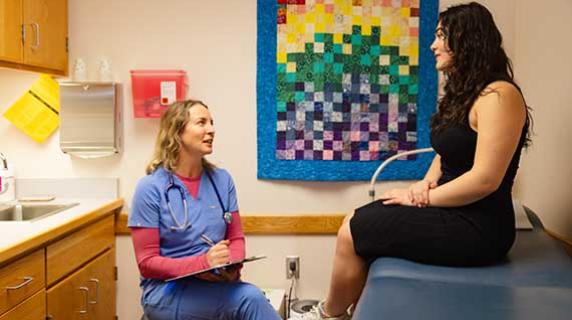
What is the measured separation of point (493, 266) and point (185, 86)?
5.79 feet

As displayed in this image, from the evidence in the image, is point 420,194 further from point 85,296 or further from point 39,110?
point 39,110

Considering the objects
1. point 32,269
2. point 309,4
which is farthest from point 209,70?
point 32,269

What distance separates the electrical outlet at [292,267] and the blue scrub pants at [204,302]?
858 millimetres

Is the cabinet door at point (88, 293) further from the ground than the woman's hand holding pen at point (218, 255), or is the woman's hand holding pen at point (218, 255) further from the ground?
the woman's hand holding pen at point (218, 255)

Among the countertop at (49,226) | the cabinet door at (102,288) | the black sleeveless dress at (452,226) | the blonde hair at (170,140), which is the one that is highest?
the blonde hair at (170,140)

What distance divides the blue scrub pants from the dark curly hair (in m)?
0.92

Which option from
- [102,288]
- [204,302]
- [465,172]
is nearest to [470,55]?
[465,172]

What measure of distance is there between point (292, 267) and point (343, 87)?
0.94 m

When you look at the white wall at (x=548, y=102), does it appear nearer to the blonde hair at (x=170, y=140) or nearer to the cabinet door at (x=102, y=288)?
the blonde hair at (x=170, y=140)

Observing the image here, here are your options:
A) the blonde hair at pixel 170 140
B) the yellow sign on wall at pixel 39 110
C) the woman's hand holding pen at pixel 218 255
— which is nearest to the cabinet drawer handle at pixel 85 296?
the blonde hair at pixel 170 140

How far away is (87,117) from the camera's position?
3043 millimetres

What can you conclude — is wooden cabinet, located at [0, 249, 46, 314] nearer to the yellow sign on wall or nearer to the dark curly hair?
the yellow sign on wall

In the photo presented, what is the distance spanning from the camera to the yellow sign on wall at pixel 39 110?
10.0 feet

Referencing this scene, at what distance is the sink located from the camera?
278 centimetres
